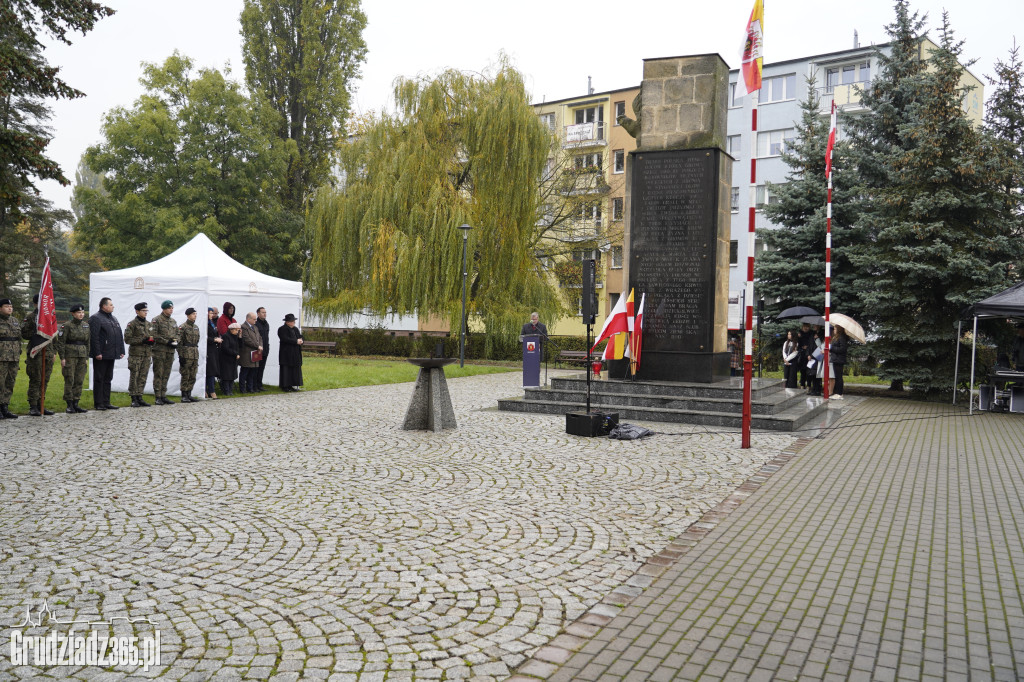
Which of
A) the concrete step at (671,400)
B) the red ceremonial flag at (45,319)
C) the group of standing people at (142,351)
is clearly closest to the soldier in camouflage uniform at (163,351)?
the group of standing people at (142,351)

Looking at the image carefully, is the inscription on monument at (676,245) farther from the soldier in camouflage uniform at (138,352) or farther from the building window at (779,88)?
the building window at (779,88)

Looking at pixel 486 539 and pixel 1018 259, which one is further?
pixel 1018 259

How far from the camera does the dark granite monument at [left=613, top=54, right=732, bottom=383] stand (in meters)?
13.6

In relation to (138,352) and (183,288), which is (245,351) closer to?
(183,288)

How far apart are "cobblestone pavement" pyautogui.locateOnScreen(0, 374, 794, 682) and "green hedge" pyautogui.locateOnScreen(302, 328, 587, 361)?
1889cm

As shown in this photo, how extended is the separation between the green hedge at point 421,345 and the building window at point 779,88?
20.0m

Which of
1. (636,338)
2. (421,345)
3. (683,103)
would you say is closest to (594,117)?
(421,345)

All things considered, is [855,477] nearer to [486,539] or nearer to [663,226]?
[486,539]

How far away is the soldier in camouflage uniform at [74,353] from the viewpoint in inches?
498

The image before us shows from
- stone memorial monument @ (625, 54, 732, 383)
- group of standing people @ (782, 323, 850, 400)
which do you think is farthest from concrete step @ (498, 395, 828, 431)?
group of standing people @ (782, 323, 850, 400)

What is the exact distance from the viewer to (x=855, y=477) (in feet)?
26.6

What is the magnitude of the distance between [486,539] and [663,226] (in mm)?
9594

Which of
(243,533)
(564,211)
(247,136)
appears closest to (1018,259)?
(564,211)

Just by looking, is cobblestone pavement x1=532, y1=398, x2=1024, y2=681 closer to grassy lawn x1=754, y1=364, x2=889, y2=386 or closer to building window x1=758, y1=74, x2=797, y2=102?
grassy lawn x1=754, y1=364, x2=889, y2=386
